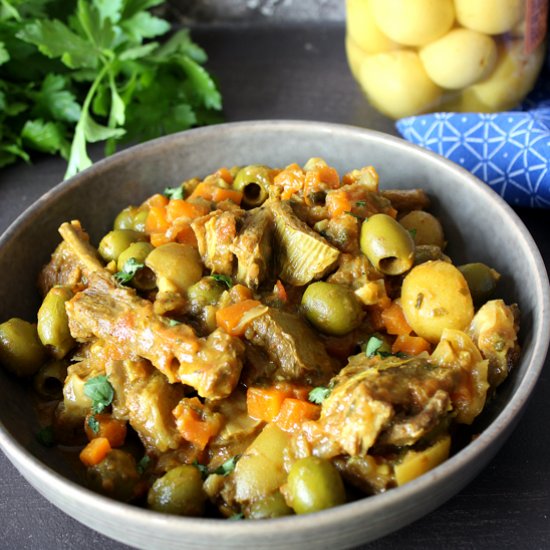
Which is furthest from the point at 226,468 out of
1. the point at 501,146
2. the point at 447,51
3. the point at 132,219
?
the point at 447,51

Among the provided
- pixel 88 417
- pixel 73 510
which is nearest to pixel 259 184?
pixel 88 417

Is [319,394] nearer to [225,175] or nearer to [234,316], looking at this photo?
[234,316]

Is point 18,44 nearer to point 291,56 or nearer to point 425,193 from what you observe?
point 291,56

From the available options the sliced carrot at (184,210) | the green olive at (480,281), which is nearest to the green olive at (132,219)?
the sliced carrot at (184,210)

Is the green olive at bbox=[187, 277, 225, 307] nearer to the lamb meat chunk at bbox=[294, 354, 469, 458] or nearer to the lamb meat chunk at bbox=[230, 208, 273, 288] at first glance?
the lamb meat chunk at bbox=[230, 208, 273, 288]

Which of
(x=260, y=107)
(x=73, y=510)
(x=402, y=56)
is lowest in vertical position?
(x=260, y=107)

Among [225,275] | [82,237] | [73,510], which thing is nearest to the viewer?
[73,510]

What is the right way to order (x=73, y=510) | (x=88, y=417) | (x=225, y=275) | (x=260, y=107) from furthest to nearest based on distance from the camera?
(x=260, y=107) < (x=225, y=275) < (x=88, y=417) < (x=73, y=510)
